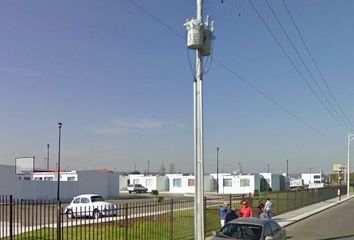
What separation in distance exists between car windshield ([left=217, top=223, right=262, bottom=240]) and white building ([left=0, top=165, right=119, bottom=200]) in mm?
45275

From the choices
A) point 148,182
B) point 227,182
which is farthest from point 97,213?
point 148,182

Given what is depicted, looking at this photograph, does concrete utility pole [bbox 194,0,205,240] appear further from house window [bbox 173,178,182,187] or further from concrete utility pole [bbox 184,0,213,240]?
house window [bbox 173,178,182,187]

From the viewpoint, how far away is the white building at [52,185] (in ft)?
184

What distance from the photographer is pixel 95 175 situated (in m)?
69.5

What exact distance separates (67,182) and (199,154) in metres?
50.6

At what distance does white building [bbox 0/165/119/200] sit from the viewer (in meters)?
56.1

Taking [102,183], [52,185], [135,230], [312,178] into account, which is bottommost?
[312,178]

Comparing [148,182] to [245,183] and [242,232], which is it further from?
[242,232]

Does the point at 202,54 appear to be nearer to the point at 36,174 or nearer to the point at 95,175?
the point at 95,175

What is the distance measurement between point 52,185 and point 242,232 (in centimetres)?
5055

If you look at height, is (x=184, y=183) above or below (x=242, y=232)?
below

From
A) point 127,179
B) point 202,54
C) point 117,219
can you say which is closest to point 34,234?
point 117,219

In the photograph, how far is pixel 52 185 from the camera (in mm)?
61688

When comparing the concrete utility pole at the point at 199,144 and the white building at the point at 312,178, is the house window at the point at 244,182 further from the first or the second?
the white building at the point at 312,178
